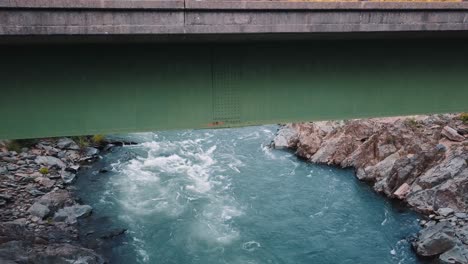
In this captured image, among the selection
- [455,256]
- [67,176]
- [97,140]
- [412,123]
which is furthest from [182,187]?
[412,123]

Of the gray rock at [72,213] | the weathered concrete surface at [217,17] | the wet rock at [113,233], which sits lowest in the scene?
the wet rock at [113,233]

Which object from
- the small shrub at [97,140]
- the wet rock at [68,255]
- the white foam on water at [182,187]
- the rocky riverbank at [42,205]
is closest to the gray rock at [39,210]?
the rocky riverbank at [42,205]

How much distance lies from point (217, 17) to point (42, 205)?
15867mm

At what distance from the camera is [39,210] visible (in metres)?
19.5

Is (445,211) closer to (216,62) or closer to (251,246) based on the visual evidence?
(251,246)

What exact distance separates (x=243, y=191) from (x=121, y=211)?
6.47m

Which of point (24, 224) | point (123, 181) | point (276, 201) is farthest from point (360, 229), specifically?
point (24, 224)

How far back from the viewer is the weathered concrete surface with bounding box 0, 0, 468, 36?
6.85 meters

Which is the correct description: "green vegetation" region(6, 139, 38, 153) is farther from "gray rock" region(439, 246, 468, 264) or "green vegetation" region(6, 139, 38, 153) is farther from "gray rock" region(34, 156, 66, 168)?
"gray rock" region(439, 246, 468, 264)

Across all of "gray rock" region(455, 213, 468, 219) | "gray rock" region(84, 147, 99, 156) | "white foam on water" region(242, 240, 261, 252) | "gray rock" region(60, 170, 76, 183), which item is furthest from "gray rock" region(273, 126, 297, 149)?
"gray rock" region(60, 170, 76, 183)

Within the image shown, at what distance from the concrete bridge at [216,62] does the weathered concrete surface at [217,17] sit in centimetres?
2

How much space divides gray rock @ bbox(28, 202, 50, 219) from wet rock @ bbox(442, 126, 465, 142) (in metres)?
21.2

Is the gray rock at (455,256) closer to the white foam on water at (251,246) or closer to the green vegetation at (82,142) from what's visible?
the white foam on water at (251,246)

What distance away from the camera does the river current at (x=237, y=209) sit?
60.6ft
